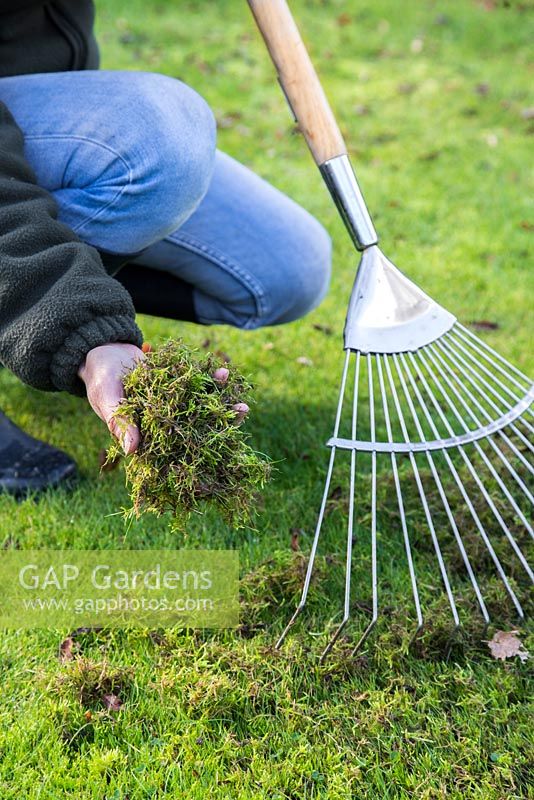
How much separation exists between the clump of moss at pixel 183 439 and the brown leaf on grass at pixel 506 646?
68 cm

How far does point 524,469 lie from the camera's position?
246cm

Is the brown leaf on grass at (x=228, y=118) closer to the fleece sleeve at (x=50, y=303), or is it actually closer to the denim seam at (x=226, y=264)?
the denim seam at (x=226, y=264)

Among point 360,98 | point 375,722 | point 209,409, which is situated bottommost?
point 360,98

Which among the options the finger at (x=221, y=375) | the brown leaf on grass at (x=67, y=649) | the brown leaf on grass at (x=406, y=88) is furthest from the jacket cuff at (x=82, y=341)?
the brown leaf on grass at (x=406, y=88)

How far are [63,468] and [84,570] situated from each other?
15.5 inches

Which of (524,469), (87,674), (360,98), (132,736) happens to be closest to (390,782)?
(132,736)

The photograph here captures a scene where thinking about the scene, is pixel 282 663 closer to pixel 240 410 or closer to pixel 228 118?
pixel 240 410

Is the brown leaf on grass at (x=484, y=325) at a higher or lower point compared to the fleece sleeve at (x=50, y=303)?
lower

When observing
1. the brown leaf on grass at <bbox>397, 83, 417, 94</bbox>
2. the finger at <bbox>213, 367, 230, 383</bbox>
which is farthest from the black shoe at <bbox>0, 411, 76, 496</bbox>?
the brown leaf on grass at <bbox>397, 83, 417, 94</bbox>

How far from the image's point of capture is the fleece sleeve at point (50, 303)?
1458 mm

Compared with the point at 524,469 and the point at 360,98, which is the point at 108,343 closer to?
the point at 524,469

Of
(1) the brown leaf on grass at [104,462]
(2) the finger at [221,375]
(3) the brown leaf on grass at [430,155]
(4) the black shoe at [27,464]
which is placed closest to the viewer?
(2) the finger at [221,375]

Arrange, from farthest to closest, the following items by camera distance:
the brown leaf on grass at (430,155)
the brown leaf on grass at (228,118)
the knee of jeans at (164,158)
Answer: the brown leaf on grass at (228,118) < the brown leaf on grass at (430,155) < the knee of jeans at (164,158)

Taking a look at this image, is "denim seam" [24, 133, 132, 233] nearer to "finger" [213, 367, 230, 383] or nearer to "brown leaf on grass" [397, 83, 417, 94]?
"finger" [213, 367, 230, 383]
